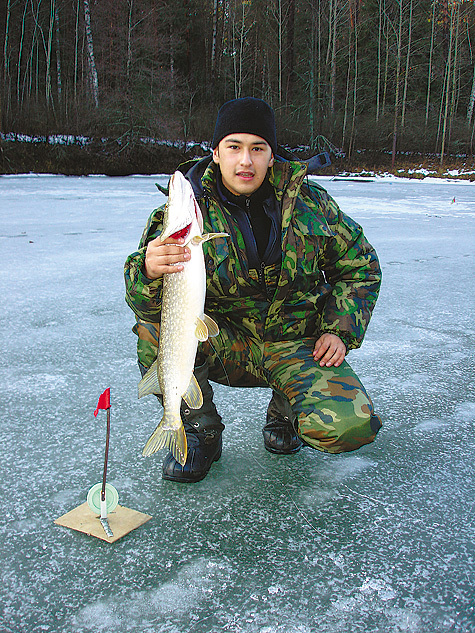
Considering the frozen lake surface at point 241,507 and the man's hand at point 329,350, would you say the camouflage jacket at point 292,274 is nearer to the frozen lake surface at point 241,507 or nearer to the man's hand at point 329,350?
the man's hand at point 329,350

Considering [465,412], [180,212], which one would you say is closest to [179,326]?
[180,212]

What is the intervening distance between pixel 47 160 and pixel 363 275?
67.4ft

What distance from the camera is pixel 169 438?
5.90ft

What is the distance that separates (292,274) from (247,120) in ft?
2.10

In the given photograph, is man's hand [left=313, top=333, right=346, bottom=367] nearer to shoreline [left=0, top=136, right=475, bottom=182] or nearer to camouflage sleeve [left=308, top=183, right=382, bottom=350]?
camouflage sleeve [left=308, top=183, right=382, bottom=350]

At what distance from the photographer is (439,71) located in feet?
132

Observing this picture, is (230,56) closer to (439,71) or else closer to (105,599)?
(439,71)

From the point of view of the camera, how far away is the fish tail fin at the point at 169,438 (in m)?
1.78

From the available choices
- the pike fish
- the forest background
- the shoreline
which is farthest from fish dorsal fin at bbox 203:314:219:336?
the forest background

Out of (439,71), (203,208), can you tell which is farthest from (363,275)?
(439,71)

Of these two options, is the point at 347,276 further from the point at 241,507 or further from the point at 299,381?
the point at 241,507

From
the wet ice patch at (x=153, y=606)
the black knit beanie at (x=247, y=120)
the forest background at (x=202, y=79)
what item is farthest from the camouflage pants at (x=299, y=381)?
the forest background at (x=202, y=79)

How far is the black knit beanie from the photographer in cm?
225

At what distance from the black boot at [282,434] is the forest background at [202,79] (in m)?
19.7
